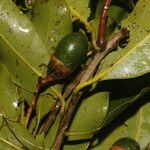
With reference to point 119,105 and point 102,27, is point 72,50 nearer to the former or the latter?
point 102,27

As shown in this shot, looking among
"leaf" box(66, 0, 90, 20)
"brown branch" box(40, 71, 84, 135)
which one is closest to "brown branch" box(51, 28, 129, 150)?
"brown branch" box(40, 71, 84, 135)

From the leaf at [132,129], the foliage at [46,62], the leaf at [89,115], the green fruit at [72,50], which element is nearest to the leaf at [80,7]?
the foliage at [46,62]

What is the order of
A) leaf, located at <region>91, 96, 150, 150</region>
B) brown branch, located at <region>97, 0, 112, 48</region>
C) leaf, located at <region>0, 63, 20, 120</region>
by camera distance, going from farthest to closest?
leaf, located at <region>91, 96, 150, 150</region> → leaf, located at <region>0, 63, 20, 120</region> → brown branch, located at <region>97, 0, 112, 48</region>

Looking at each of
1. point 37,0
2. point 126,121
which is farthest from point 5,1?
point 126,121

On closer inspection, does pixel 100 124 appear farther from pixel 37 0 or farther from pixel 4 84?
pixel 37 0

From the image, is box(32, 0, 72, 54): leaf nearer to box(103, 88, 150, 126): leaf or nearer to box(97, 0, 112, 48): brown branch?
box(97, 0, 112, 48): brown branch
